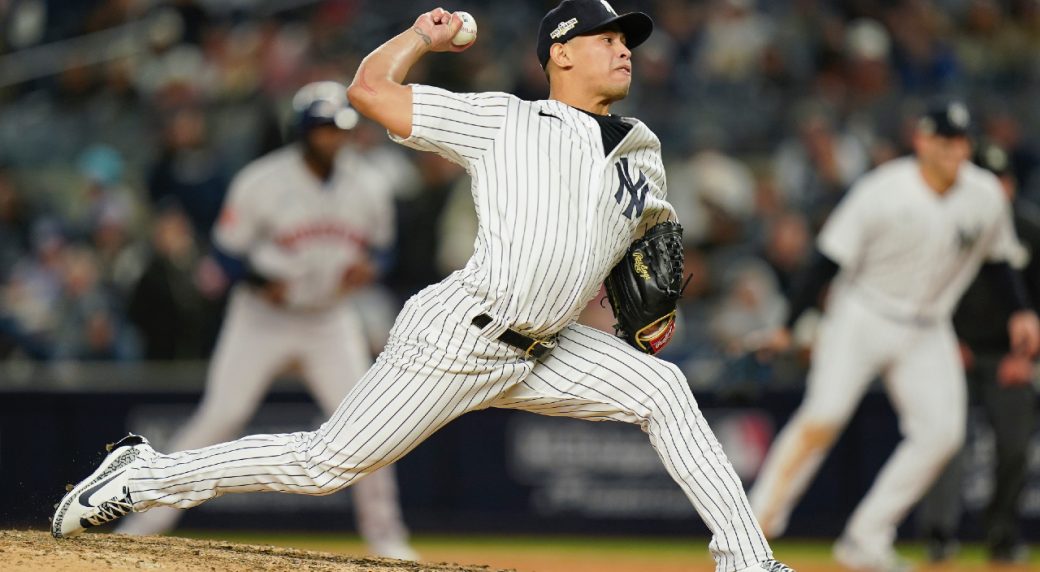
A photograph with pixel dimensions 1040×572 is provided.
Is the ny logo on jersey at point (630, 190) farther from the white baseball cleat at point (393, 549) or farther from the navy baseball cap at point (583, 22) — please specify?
the white baseball cleat at point (393, 549)

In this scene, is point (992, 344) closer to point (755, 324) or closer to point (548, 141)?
point (755, 324)

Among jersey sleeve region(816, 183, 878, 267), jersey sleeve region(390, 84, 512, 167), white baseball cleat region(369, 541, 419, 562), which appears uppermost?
jersey sleeve region(390, 84, 512, 167)

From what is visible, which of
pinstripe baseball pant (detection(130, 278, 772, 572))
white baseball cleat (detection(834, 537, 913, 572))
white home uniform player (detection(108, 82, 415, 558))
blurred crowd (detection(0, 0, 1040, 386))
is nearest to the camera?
pinstripe baseball pant (detection(130, 278, 772, 572))

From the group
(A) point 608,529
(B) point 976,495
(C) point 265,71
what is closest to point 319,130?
(A) point 608,529

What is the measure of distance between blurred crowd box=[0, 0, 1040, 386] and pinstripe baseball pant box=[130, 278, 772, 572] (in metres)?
5.40

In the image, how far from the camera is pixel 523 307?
4.97 meters

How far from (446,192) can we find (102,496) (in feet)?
23.3

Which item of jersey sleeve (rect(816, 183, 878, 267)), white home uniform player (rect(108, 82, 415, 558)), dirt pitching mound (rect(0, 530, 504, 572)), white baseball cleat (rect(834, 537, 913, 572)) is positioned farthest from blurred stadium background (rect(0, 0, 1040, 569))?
dirt pitching mound (rect(0, 530, 504, 572))

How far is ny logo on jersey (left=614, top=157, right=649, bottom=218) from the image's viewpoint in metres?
5.09

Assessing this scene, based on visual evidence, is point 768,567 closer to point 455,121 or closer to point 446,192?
point 455,121

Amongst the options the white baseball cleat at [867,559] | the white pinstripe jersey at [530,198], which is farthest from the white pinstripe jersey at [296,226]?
the white pinstripe jersey at [530,198]

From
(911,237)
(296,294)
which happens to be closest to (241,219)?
(296,294)

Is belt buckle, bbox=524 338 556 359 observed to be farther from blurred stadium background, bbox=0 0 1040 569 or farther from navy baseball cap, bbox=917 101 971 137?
navy baseball cap, bbox=917 101 971 137

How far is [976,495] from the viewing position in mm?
10328
